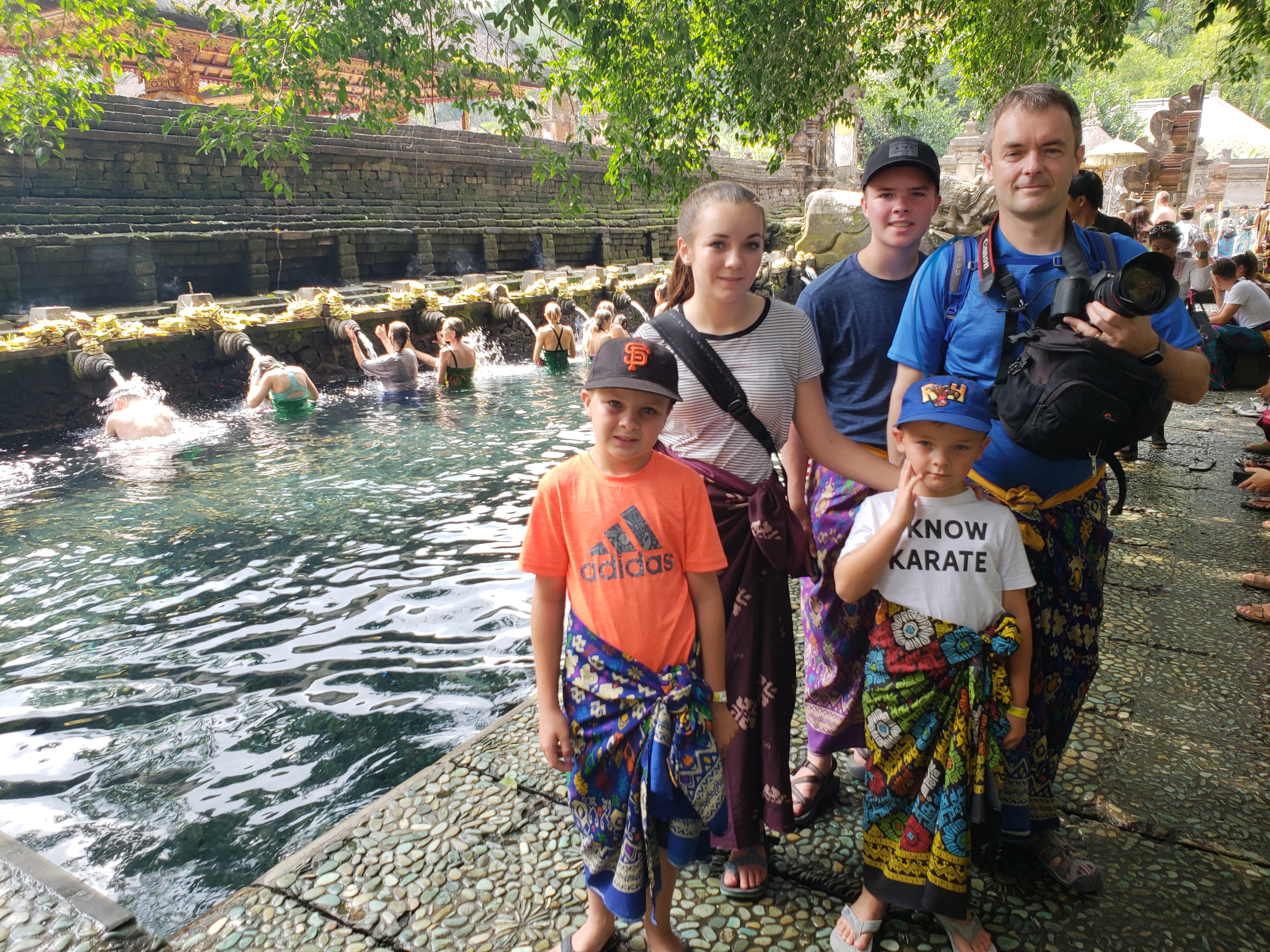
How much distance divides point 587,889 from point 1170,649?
2817 millimetres

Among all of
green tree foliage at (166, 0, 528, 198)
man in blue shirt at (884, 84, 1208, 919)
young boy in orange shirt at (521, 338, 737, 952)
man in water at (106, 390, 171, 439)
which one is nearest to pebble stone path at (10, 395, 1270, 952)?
man in blue shirt at (884, 84, 1208, 919)

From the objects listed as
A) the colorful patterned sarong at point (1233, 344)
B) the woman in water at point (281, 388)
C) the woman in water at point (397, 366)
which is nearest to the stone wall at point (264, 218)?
the woman in water at point (397, 366)

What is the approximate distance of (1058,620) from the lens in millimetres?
2109

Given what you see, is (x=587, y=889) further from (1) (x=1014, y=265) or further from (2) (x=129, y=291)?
(2) (x=129, y=291)

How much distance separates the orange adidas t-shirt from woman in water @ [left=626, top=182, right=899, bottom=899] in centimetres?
28

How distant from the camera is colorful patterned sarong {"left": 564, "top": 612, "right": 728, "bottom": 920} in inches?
A: 72.1

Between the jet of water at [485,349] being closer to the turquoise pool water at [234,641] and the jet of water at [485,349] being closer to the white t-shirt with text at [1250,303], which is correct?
the turquoise pool water at [234,641]

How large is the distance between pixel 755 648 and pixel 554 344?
11.9m

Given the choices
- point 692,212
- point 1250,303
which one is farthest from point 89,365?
point 1250,303

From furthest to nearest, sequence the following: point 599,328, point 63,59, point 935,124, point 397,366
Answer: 1. point 935,124
2. point 599,328
3. point 397,366
4. point 63,59

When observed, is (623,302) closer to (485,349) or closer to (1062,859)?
(485,349)

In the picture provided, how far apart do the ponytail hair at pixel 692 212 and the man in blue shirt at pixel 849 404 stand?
44 centimetres

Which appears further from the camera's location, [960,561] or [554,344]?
[554,344]

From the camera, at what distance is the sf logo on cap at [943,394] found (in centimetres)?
188
